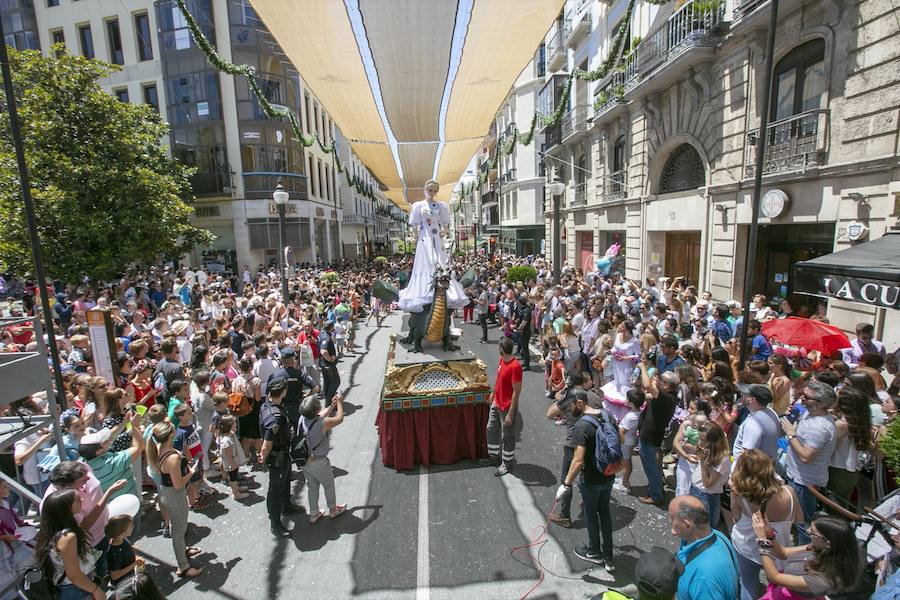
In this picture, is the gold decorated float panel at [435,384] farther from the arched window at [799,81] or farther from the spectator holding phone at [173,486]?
the arched window at [799,81]

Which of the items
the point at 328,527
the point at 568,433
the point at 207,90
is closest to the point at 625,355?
the point at 568,433

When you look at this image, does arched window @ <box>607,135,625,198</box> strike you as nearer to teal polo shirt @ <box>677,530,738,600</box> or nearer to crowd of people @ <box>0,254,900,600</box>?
crowd of people @ <box>0,254,900,600</box>

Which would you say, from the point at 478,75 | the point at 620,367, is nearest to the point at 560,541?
the point at 620,367

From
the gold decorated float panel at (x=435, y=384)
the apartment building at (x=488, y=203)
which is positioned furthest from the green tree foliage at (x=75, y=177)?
the apartment building at (x=488, y=203)

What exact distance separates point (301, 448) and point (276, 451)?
0.82ft

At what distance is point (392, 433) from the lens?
590 cm

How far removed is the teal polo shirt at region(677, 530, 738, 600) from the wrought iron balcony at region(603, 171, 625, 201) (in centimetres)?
1747

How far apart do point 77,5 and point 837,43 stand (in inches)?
1505

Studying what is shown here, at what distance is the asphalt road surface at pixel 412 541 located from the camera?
12.8 ft

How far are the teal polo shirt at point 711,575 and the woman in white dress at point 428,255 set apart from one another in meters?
4.59

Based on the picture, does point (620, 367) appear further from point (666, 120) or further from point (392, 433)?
point (666, 120)

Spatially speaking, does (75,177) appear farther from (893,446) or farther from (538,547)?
(893,446)

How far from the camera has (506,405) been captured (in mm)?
5691

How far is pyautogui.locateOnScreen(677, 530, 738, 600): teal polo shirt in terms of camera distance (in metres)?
2.44
